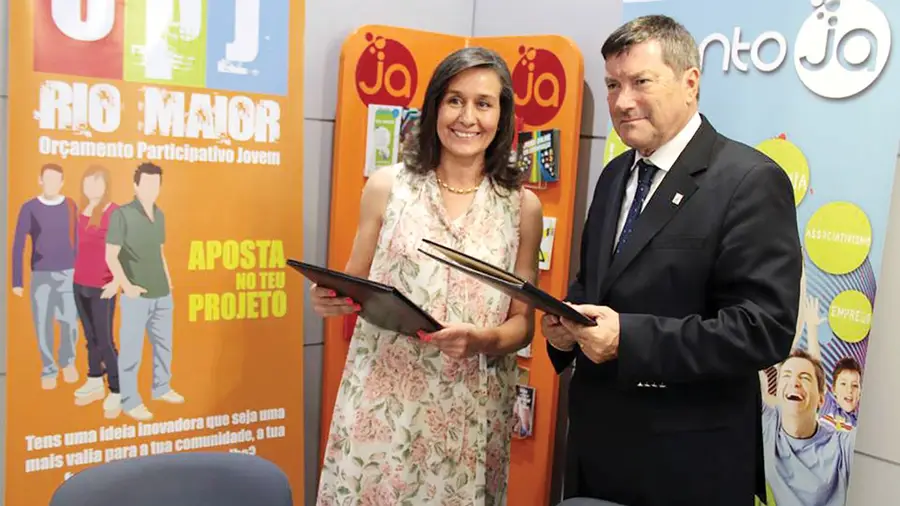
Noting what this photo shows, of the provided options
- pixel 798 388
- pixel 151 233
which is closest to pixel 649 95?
pixel 798 388

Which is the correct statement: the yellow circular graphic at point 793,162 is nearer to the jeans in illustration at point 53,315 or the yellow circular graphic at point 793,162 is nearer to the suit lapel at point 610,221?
the suit lapel at point 610,221

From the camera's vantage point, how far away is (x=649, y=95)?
184 cm

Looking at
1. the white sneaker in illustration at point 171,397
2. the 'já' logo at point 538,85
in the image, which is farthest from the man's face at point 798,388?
the white sneaker in illustration at point 171,397

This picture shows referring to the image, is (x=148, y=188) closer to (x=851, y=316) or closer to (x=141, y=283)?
(x=141, y=283)

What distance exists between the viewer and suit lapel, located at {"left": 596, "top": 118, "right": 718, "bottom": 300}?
182 centimetres

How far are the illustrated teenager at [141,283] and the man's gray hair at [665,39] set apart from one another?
1.61m

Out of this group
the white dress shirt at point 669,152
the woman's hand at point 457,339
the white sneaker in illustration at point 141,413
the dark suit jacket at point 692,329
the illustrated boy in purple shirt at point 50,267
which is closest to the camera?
the dark suit jacket at point 692,329

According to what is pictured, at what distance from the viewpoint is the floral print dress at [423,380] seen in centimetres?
231

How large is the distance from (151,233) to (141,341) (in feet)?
1.18

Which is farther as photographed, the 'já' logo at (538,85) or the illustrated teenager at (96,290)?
the 'já' logo at (538,85)

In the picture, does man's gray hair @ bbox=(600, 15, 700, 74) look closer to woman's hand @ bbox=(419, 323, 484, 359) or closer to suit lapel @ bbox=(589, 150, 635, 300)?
suit lapel @ bbox=(589, 150, 635, 300)

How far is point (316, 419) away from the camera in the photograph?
329 centimetres

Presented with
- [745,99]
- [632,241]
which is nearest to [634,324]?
[632,241]

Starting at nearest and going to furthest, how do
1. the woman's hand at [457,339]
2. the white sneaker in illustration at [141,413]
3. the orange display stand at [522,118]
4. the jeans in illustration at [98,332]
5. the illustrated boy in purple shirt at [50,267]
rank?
1. the woman's hand at [457,339]
2. the illustrated boy in purple shirt at [50,267]
3. the jeans in illustration at [98,332]
4. the white sneaker in illustration at [141,413]
5. the orange display stand at [522,118]
